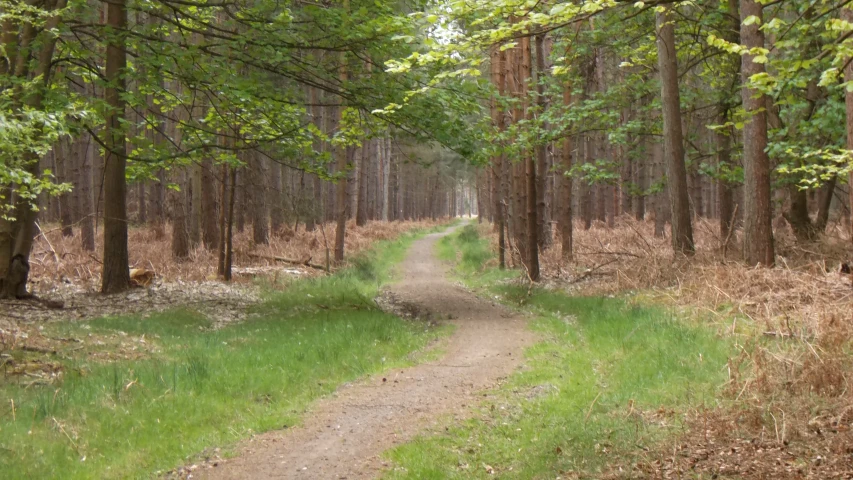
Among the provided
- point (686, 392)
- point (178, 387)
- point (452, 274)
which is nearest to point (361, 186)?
point (452, 274)

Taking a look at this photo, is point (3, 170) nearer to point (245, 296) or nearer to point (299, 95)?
point (299, 95)

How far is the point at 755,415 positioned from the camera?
6.33 metres

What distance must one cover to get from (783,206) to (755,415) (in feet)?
44.1

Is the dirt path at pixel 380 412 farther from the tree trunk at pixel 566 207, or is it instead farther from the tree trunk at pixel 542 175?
the tree trunk at pixel 542 175

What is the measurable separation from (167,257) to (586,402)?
53.1ft

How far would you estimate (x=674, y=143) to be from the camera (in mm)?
15695

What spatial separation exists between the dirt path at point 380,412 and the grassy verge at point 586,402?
353 mm

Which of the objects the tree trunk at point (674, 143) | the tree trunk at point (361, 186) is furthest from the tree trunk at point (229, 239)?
the tree trunk at point (361, 186)

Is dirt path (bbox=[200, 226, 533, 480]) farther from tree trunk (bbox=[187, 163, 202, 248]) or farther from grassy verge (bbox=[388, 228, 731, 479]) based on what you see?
tree trunk (bbox=[187, 163, 202, 248])

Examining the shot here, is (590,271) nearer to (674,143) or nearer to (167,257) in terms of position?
(674,143)

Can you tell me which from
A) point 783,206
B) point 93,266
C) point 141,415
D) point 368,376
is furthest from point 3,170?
point 783,206

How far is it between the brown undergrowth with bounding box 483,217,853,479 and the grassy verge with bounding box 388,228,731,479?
0.33 metres

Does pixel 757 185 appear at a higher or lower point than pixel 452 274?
higher

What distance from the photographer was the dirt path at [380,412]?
6.39 metres
